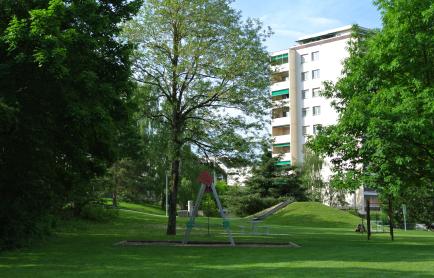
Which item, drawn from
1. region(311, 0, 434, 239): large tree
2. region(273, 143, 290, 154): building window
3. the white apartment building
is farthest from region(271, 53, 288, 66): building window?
region(273, 143, 290, 154): building window

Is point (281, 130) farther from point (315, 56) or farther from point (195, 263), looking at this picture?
point (195, 263)

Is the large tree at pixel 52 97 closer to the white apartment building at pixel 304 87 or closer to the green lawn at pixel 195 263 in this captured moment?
the green lawn at pixel 195 263

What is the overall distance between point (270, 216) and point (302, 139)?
122 ft

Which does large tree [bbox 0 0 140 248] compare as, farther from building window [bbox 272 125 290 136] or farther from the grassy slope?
building window [bbox 272 125 290 136]

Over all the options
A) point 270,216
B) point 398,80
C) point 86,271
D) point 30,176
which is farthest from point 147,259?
point 270,216

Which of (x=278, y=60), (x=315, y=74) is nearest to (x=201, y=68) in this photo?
(x=278, y=60)

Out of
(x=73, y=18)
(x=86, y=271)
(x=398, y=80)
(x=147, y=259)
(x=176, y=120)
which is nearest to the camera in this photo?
(x=86, y=271)

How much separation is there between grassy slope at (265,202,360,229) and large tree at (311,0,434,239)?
27.4 metres

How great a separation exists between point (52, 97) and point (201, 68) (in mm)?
10529

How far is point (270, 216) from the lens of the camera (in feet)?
180

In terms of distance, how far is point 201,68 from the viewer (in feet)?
84.2

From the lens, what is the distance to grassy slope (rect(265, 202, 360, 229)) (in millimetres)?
49284

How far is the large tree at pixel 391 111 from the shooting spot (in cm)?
1844

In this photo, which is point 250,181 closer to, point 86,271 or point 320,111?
point 320,111
